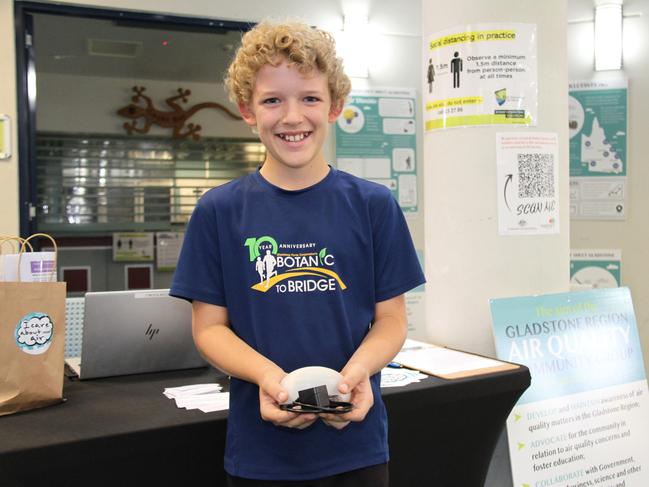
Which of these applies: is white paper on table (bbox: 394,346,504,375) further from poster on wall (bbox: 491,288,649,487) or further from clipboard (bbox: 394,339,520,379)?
poster on wall (bbox: 491,288,649,487)

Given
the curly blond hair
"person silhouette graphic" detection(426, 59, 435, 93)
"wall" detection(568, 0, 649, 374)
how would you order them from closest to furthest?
the curly blond hair → "person silhouette graphic" detection(426, 59, 435, 93) → "wall" detection(568, 0, 649, 374)

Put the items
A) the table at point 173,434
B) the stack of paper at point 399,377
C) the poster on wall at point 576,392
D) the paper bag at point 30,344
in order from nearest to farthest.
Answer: the table at point 173,434
the paper bag at point 30,344
the stack of paper at point 399,377
the poster on wall at point 576,392

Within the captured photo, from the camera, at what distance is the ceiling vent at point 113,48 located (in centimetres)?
606

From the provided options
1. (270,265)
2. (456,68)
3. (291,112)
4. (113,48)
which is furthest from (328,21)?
(270,265)

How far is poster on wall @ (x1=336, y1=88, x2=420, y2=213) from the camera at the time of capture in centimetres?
421

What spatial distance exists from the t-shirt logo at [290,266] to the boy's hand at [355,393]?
176mm

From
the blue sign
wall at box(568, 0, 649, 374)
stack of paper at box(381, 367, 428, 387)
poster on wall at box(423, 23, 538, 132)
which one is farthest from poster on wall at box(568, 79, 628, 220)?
stack of paper at box(381, 367, 428, 387)

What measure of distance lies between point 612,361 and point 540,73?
1.10m

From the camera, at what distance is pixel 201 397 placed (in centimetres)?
177

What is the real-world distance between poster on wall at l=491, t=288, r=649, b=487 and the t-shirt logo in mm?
1133

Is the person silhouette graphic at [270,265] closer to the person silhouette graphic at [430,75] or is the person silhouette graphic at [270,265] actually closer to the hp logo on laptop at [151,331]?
the hp logo on laptop at [151,331]

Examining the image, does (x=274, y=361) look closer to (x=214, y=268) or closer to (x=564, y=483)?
(x=214, y=268)

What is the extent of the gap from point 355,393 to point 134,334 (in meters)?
1.03

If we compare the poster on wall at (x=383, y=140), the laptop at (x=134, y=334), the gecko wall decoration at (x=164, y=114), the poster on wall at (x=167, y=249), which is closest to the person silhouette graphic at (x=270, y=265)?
the laptop at (x=134, y=334)
